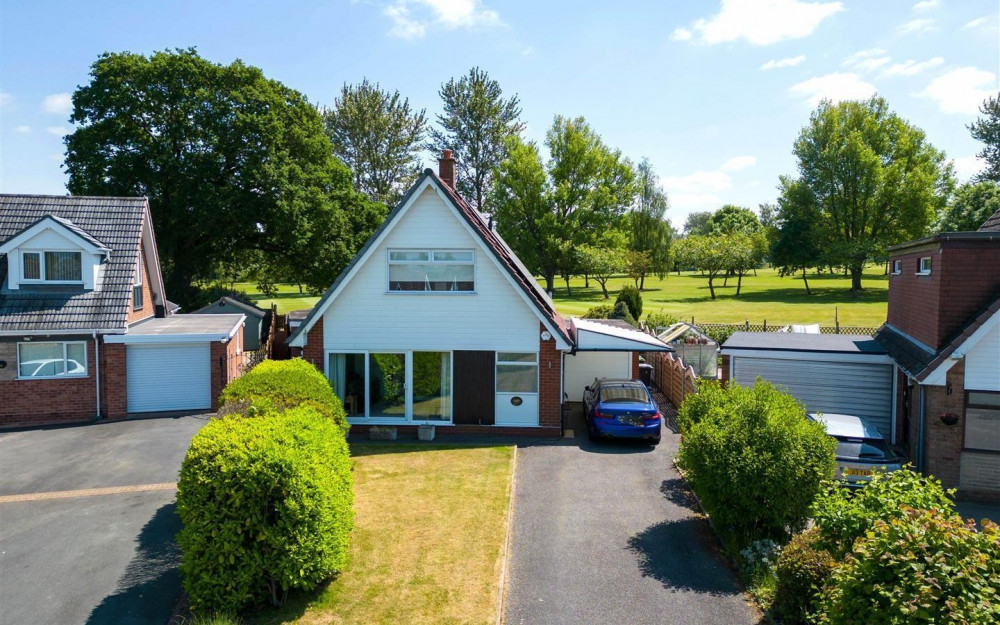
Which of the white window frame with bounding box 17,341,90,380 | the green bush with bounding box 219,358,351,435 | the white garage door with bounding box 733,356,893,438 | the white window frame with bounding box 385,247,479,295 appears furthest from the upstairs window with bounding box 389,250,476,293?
the white window frame with bounding box 17,341,90,380

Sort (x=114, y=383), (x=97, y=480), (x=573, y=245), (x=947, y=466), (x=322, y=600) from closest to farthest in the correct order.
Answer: (x=322, y=600), (x=947, y=466), (x=97, y=480), (x=114, y=383), (x=573, y=245)

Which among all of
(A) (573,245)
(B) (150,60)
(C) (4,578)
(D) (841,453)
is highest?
(B) (150,60)

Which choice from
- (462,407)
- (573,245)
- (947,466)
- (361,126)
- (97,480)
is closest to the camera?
(947,466)

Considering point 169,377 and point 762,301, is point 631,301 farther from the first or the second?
point 169,377

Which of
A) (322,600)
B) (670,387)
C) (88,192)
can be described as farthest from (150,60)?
(322,600)

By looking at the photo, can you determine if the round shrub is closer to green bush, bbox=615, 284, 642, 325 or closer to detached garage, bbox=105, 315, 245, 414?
green bush, bbox=615, 284, 642, 325

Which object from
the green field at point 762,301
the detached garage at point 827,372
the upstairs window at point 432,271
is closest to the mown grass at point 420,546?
the upstairs window at point 432,271

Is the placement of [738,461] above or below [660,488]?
above

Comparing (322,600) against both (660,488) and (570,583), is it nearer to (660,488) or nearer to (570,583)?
(570,583)
